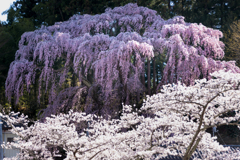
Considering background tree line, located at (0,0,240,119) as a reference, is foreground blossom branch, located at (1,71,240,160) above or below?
below

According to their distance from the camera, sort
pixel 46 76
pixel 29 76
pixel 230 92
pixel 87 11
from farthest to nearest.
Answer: pixel 87 11
pixel 46 76
pixel 29 76
pixel 230 92

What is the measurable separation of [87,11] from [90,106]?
22.7 feet

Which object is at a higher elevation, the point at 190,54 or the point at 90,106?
the point at 190,54

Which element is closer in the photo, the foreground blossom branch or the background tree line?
the foreground blossom branch

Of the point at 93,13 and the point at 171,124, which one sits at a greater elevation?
the point at 93,13

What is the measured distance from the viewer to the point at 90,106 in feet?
28.5

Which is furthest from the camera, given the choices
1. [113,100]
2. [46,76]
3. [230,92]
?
[46,76]

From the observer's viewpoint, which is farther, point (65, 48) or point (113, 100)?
point (65, 48)

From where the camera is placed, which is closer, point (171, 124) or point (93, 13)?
point (171, 124)

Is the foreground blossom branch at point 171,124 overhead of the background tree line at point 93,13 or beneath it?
beneath

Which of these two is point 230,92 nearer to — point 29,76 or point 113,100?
point 113,100

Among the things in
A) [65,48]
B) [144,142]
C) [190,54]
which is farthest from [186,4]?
[144,142]

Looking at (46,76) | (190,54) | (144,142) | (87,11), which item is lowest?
(144,142)

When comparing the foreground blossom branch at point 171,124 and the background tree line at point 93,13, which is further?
the background tree line at point 93,13
